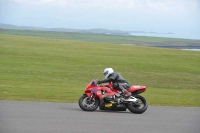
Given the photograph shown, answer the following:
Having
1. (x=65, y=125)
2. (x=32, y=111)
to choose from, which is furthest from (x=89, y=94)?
(x=65, y=125)

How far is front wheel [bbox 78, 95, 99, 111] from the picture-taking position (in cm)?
1407

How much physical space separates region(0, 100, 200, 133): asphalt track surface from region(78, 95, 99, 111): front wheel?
0.18 m

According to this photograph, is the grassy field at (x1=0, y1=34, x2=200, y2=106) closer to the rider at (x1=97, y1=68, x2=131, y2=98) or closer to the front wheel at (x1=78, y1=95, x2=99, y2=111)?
the front wheel at (x1=78, y1=95, x2=99, y2=111)

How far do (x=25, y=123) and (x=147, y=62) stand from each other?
1104 inches

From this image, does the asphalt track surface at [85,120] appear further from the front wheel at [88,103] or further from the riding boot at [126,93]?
the riding boot at [126,93]

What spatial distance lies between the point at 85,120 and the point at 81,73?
713 inches

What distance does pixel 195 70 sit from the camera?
1379 inches

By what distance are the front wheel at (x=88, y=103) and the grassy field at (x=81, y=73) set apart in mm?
3260

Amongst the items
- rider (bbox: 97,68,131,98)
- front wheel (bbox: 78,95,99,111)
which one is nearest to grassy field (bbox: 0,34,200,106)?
front wheel (bbox: 78,95,99,111)

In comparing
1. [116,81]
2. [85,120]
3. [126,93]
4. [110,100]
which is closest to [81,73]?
[116,81]

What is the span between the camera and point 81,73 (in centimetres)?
2989

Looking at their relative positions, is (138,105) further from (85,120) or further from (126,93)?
(85,120)

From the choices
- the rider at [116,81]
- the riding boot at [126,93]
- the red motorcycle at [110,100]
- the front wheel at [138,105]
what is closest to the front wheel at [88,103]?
the red motorcycle at [110,100]

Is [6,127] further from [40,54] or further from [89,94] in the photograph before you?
[40,54]
